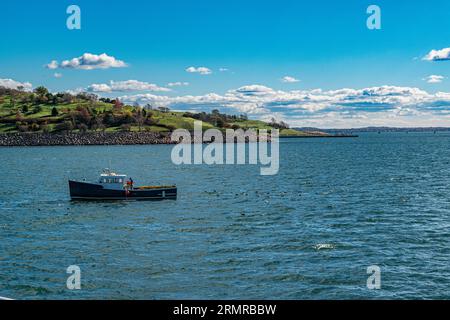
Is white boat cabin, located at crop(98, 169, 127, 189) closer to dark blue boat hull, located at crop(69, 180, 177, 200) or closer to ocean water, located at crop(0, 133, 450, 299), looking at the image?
dark blue boat hull, located at crop(69, 180, 177, 200)

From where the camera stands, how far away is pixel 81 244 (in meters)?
45.2

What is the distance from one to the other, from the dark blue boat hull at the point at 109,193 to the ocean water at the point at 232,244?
2.06 meters

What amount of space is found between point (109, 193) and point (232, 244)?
110 ft

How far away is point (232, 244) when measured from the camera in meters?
44.7

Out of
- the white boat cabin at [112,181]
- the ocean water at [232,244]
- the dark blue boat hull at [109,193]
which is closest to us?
the ocean water at [232,244]

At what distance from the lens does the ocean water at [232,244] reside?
109 ft

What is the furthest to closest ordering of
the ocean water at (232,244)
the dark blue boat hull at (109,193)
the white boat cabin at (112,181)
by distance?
the white boat cabin at (112,181) < the dark blue boat hull at (109,193) < the ocean water at (232,244)

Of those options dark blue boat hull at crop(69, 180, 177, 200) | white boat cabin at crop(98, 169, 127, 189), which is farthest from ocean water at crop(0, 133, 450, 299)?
white boat cabin at crop(98, 169, 127, 189)

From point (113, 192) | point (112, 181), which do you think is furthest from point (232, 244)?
point (112, 181)

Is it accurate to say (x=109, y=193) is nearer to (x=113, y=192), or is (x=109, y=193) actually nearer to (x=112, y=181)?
(x=113, y=192)

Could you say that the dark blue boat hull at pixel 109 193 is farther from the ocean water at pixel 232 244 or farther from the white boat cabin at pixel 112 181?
the ocean water at pixel 232 244

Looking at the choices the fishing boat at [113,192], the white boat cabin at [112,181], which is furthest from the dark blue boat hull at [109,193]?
the white boat cabin at [112,181]

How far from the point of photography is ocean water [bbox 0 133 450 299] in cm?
3322

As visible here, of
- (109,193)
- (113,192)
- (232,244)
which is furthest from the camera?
(109,193)
